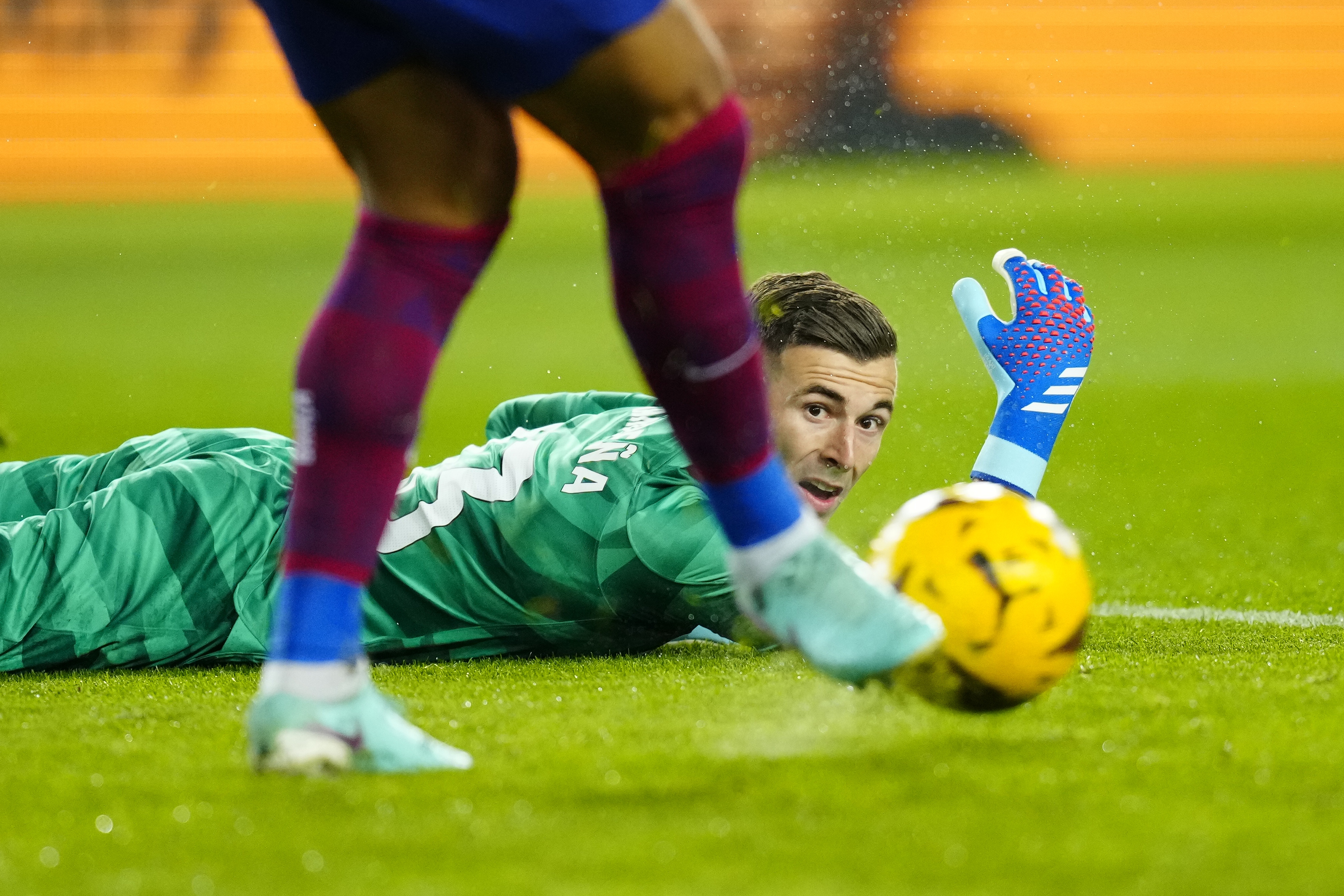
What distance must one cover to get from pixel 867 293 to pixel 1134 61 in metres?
12.3

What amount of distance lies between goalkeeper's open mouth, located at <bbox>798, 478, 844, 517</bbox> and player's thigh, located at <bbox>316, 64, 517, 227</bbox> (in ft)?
3.49

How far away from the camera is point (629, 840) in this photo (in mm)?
1339

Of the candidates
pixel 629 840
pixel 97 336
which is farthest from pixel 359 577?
pixel 97 336

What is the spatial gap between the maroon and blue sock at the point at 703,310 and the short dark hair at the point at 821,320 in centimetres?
93

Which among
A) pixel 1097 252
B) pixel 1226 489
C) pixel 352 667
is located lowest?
pixel 1097 252

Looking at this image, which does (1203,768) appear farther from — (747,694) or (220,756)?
(220,756)

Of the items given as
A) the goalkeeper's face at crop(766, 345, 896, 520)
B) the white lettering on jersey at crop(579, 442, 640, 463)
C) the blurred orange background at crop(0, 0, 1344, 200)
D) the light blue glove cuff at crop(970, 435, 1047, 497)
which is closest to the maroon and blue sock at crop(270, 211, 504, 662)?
the white lettering on jersey at crop(579, 442, 640, 463)

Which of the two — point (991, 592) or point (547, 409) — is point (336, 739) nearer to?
point (991, 592)

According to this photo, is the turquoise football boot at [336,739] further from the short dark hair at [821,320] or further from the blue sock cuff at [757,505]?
the short dark hair at [821,320]

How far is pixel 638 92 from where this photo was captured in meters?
1.52

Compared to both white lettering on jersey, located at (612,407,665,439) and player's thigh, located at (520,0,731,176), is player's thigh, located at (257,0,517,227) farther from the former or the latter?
white lettering on jersey, located at (612,407,665,439)

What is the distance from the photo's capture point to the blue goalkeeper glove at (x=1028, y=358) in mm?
2566

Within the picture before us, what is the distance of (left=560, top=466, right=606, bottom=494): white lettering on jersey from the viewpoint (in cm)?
249

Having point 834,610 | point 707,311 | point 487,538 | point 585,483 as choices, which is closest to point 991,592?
point 834,610
